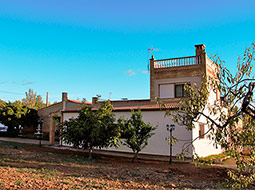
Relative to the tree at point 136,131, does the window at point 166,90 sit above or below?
above

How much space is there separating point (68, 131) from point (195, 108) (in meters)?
12.6

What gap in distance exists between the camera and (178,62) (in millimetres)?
23141

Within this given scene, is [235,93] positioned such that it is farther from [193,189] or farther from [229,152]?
[193,189]

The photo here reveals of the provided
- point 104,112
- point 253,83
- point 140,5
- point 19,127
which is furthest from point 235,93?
point 19,127

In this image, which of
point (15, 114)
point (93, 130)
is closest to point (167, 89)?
point (93, 130)

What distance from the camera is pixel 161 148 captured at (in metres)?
17.1

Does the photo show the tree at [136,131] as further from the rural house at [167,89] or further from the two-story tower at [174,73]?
the two-story tower at [174,73]

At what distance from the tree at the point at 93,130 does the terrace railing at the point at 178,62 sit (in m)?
10.4

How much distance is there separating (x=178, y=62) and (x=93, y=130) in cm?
1255

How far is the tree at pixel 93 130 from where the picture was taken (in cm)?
1477

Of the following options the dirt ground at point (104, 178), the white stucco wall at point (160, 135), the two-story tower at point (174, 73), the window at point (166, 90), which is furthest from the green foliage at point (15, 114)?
the dirt ground at point (104, 178)

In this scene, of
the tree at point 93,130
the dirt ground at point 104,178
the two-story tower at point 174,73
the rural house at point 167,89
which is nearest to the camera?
the dirt ground at point 104,178

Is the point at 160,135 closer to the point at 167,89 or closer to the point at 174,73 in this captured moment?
the point at 167,89

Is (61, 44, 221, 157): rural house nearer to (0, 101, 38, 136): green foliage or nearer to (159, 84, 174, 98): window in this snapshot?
(159, 84, 174, 98): window
